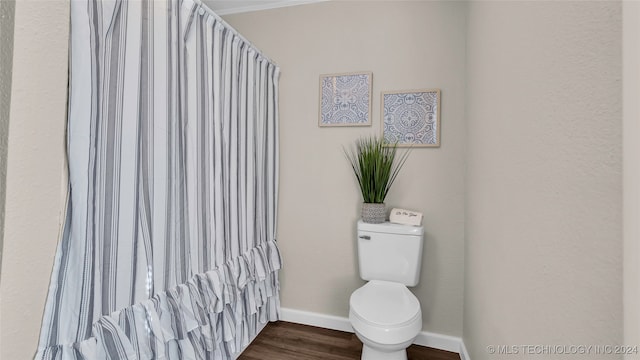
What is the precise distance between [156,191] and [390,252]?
132 centimetres

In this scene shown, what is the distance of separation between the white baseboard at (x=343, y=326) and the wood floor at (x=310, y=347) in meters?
0.03

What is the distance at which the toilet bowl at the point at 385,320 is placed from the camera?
1.38 metres

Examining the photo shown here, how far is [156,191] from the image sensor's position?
1.19 m

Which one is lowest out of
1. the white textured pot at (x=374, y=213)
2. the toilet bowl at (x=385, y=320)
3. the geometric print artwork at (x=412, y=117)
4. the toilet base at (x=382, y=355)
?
the toilet base at (x=382, y=355)

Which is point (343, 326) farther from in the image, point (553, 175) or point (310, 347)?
point (553, 175)

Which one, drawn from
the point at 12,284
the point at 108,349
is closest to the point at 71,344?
the point at 108,349

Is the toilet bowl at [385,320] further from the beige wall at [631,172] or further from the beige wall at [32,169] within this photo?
the beige wall at [32,169]

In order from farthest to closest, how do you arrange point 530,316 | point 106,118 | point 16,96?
point 106,118 < point 530,316 < point 16,96

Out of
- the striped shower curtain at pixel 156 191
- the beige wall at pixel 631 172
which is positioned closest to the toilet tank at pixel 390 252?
the striped shower curtain at pixel 156 191

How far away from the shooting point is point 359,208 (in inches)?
82.4

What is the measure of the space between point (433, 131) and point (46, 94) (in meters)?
1.87

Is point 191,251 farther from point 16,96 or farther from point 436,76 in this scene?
point 436,76

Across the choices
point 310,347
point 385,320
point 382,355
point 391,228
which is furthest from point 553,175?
point 310,347

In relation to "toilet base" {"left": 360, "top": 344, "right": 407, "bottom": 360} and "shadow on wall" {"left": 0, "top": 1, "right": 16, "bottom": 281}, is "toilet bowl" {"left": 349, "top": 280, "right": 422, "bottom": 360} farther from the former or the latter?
"shadow on wall" {"left": 0, "top": 1, "right": 16, "bottom": 281}
